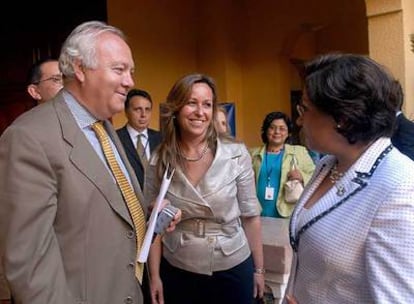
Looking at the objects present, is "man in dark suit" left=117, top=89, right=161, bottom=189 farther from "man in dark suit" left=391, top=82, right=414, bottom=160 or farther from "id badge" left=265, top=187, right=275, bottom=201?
"man in dark suit" left=391, top=82, right=414, bottom=160

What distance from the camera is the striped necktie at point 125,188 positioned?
70.6 inches

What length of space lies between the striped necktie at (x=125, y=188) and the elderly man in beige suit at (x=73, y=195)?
0.02 m

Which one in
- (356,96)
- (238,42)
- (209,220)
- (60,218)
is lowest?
(209,220)

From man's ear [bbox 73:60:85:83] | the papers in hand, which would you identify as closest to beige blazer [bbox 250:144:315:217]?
the papers in hand

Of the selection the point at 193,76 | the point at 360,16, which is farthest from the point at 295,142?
the point at 193,76

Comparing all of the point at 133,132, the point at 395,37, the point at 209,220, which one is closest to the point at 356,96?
the point at 209,220

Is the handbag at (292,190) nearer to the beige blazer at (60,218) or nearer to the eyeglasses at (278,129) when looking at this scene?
the eyeglasses at (278,129)

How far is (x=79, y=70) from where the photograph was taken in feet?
5.81

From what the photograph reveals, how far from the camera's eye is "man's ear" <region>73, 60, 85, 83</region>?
5.79 ft

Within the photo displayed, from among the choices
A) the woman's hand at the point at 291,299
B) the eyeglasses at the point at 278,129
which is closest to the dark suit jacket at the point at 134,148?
the eyeglasses at the point at 278,129

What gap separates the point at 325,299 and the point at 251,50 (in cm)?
605

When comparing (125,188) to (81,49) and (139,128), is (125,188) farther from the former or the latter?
(139,128)

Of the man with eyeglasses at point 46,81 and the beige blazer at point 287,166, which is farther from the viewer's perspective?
the beige blazer at point 287,166

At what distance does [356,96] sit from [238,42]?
5865mm
